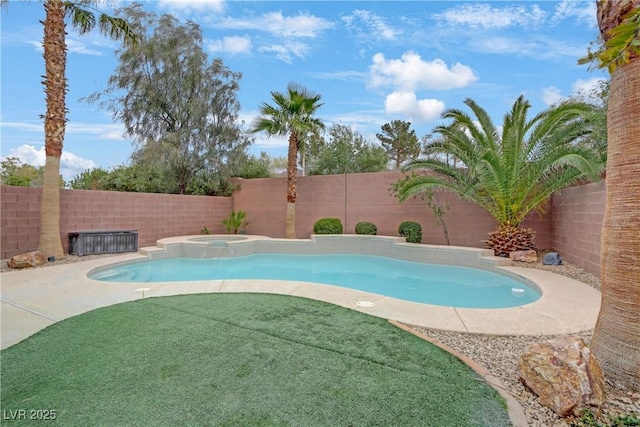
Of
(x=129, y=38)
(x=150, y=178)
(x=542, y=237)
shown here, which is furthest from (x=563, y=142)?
(x=150, y=178)

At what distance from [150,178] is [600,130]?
624 inches

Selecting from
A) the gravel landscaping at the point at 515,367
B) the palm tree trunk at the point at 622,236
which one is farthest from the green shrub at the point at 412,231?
the palm tree trunk at the point at 622,236

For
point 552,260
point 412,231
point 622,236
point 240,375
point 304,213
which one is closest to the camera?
point 622,236

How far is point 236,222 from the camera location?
574 inches

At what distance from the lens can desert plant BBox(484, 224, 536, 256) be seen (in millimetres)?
8875

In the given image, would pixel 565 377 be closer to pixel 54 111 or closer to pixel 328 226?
pixel 328 226

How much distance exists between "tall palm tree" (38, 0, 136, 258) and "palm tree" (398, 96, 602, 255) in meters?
9.37

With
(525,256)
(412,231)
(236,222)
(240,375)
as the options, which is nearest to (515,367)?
(240,375)

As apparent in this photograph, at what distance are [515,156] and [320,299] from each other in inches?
256

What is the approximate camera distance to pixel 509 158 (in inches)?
335

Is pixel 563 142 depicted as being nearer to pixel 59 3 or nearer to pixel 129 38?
pixel 129 38

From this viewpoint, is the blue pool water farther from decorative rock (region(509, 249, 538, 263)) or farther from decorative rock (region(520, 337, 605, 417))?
decorative rock (region(520, 337, 605, 417))

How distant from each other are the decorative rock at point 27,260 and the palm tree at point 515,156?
9.55 meters

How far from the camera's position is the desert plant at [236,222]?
1460 cm
